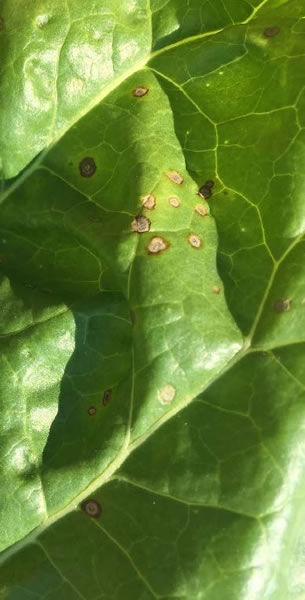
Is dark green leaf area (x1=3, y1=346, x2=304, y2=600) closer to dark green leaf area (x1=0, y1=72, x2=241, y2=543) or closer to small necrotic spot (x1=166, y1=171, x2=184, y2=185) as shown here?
dark green leaf area (x1=0, y1=72, x2=241, y2=543)

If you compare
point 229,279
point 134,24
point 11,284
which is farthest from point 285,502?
point 134,24

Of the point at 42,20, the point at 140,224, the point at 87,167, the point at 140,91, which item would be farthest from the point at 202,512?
the point at 42,20

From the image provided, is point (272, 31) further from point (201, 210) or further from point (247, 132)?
point (201, 210)

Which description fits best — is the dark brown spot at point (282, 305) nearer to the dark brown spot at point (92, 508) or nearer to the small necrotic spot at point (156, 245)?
the small necrotic spot at point (156, 245)

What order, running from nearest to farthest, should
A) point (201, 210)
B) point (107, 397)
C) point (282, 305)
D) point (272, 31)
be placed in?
1. point (282, 305)
2. point (107, 397)
3. point (201, 210)
4. point (272, 31)

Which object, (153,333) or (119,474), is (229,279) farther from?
(119,474)

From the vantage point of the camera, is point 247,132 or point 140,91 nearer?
point 247,132

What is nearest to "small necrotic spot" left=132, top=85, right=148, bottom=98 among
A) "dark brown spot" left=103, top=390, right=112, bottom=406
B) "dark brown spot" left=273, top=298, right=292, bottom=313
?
"dark brown spot" left=273, top=298, right=292, bottom=313
